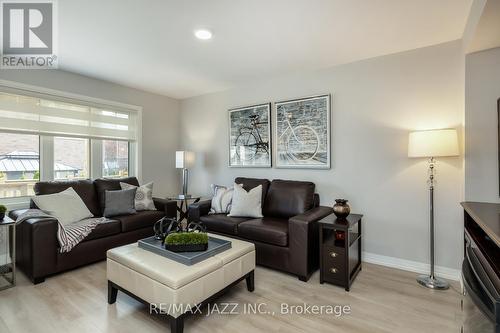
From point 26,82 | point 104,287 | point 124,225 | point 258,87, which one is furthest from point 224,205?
point 26,82

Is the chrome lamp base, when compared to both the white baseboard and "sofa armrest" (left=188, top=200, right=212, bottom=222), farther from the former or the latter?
"sofa armrest" (left=188, top=200, right=212, bottom=222)

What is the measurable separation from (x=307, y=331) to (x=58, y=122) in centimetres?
381

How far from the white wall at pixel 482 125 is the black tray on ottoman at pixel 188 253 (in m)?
2.21

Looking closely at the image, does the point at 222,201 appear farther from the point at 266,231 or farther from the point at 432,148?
the point at 432,148

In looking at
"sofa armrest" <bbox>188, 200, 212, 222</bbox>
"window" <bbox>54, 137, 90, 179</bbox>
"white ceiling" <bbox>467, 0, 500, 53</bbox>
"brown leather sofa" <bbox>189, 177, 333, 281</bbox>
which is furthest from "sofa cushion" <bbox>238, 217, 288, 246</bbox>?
"window" <bbox>54, 137, 90, 179</bbox>

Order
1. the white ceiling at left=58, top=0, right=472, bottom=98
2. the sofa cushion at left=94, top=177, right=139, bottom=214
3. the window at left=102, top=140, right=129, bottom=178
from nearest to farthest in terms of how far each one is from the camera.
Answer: the white ceiling at left=58, top=0, right=472, bottom=98, the sofa cushion at left=94, top=177, right=139, bottom=214, the window at left=102, top=140, right=129, bottom=178

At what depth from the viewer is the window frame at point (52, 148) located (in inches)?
118

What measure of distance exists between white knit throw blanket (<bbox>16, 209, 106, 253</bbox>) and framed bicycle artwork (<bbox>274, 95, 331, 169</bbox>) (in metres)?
2.49

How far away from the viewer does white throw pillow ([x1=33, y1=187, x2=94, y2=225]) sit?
272 cm

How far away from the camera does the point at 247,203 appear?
10.3 feet

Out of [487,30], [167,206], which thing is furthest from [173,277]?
Result: [487,30]

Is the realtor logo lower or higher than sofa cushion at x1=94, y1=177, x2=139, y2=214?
higher

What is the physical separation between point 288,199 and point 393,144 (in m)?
1.36

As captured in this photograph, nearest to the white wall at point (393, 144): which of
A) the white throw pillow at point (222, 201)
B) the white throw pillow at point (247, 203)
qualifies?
the white throw pillow at point (247, 203)
